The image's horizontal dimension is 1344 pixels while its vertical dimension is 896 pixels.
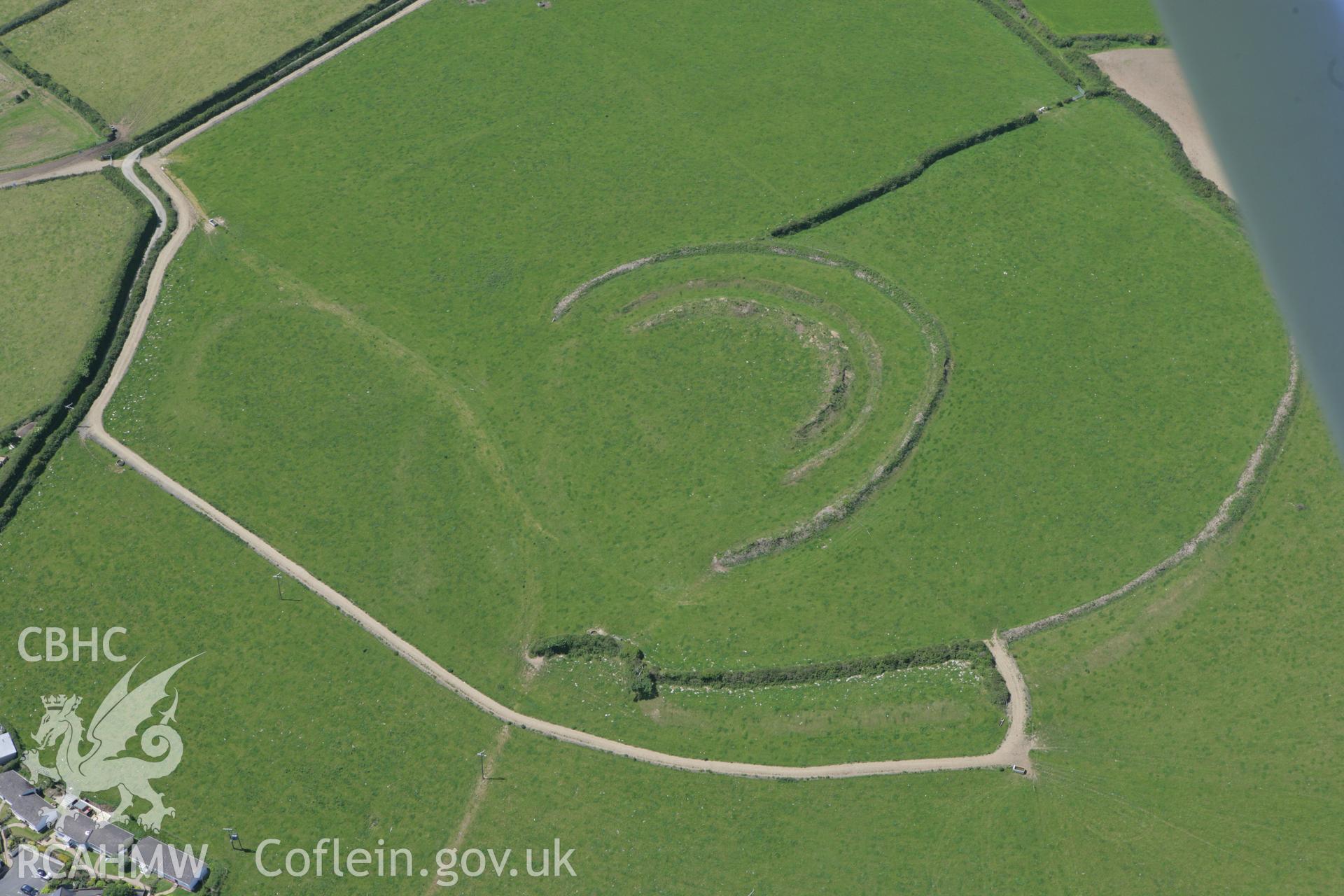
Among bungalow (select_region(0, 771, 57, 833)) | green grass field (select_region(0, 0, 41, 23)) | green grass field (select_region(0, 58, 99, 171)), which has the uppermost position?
green grass field (select_region(0, 0, 41, 23))

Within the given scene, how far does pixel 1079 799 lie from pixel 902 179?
227 ft

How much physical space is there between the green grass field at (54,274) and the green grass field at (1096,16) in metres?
115

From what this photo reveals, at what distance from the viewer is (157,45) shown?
133250mm

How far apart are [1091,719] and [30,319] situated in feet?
366

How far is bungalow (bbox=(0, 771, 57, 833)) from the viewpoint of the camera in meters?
76.9

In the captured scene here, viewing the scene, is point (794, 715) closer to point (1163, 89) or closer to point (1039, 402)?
point (1039, 402)

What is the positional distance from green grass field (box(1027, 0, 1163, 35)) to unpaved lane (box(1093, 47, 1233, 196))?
3.79 meters

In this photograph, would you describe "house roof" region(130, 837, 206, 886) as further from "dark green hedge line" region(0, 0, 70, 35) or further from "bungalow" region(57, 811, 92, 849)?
"dark green hedge line" region(0, 0, 70, 35)

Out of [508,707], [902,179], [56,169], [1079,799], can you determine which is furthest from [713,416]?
[56,169]

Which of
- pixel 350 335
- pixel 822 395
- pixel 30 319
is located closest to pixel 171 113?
pixel 30 319

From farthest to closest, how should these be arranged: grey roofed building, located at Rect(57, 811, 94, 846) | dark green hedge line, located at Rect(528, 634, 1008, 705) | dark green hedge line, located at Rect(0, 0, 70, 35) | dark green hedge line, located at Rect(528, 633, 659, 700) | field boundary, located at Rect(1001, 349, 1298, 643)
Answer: dark green hedge line, located at Rect(0, 0, 70, 35), field boundary, located at Rect(1001, 349, 1298, 643), dark green hedge line, located at Rect(528, 633, 659, 700), dark green hedge line, located at Rect(528, 634, 1008, 705), grey roofed building, located at Rect(57, 811, 94, 846)

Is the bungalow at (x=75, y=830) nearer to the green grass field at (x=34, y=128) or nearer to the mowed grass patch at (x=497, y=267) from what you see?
the mowed grass patch at (x=497, y=267)

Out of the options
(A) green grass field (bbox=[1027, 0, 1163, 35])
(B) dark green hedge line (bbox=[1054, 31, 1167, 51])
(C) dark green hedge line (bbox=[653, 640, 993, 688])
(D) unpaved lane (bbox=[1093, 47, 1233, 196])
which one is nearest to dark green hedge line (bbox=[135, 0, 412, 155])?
(A) green grass field (bbox=[1027, 0, 1163, 35])

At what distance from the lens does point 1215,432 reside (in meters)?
96.7
